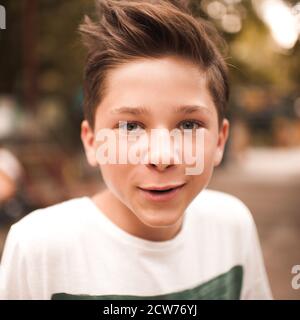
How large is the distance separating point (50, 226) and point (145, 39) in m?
0.31

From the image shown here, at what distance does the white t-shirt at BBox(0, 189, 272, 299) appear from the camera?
26.8 inches

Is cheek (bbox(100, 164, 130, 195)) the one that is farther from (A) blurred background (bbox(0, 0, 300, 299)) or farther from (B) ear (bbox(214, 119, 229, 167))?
(A) blurred background (bbox(0, 0, 300, 299))

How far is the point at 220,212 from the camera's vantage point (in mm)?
803

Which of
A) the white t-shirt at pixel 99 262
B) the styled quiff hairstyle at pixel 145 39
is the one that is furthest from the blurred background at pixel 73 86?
the white t-shirt at pixel 99 262

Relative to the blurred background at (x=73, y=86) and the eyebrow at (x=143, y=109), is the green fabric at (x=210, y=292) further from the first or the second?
the eyebrow at (x=143, y=109)

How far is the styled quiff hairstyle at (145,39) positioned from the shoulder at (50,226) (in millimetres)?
160

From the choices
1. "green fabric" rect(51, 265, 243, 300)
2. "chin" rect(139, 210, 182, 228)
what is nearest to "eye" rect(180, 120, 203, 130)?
"chin" rect(139, 210, 182, 228)

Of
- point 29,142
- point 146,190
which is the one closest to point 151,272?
point 146,190

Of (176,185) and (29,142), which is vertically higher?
(29,142)

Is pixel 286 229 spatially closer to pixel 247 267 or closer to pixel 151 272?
pixel 247 267

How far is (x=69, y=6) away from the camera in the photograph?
3.31ft

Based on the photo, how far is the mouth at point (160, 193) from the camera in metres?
0.62

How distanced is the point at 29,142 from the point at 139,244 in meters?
1.96

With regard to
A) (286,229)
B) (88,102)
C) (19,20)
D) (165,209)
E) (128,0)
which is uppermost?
(19,20)
